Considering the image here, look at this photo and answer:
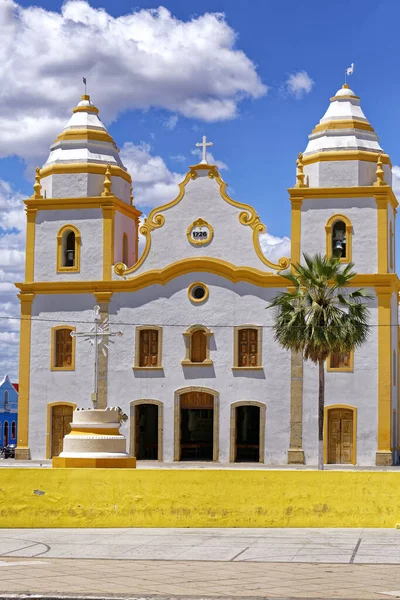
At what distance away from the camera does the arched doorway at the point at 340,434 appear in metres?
37.8

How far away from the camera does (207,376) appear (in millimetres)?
39281

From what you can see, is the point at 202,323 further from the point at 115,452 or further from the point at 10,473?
the point at 10,473

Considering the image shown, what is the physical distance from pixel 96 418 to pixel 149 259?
55.0 feet

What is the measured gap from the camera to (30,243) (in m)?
41.8

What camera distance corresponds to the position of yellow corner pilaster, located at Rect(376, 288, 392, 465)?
37.4m

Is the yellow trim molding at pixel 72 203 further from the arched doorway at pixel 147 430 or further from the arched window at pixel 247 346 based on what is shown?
the arched doorway at pixel 147 430

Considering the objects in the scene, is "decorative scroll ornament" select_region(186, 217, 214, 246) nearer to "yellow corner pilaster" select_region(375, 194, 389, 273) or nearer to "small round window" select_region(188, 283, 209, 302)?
"small round window" select_region(188, 283, 209, 302)

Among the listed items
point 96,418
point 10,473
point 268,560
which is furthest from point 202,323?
point 268,560

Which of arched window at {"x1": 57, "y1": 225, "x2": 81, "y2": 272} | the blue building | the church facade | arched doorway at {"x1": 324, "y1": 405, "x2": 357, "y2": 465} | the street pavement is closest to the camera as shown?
the street pavement

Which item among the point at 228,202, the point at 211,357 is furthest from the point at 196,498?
the point at 228,202

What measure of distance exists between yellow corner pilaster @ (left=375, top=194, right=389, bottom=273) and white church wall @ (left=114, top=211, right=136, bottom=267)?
10.2m

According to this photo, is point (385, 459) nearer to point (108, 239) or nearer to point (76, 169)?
point (108, 239)

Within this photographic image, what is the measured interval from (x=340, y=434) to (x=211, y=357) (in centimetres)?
546

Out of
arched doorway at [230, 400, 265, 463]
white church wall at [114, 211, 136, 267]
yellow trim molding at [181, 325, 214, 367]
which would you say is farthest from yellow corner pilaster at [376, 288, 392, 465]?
white church wall at [114, 211, 136, 267]
